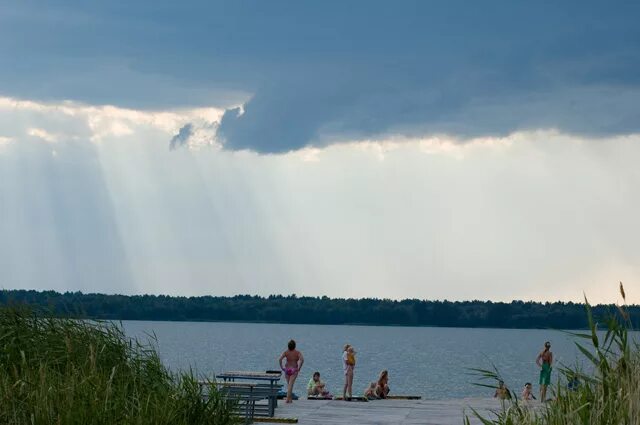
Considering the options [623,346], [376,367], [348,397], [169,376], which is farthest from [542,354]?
[376,367]

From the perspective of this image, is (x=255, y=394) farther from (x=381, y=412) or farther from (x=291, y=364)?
(x=291, y=364)

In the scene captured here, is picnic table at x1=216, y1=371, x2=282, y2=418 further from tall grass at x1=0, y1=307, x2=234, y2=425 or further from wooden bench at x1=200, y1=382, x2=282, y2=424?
tall grass at x1=0, y1=307, x2=234, y2=425

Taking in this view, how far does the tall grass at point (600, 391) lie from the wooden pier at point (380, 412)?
7401 millimetres

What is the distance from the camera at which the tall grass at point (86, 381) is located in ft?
42.3

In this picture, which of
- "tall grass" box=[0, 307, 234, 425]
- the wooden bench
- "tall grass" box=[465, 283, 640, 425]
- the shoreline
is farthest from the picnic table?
"tall grass" box=[465, 283, 640, 425]

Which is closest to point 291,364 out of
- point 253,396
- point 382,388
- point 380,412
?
point 380,412

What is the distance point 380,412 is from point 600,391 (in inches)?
485

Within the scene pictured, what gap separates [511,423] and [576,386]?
1.62m

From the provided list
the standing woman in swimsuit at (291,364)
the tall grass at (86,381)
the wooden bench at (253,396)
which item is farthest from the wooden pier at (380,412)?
the tall grass at (86,381)

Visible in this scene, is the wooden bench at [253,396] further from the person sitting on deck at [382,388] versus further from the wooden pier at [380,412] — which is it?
the person sitting on deck at [382,388]

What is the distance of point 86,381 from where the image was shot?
13539 mm

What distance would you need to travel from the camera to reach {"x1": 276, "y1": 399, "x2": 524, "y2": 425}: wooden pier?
67.3ft

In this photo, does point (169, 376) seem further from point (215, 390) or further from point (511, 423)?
point (511, 423)

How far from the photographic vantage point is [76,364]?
51.9 feet
